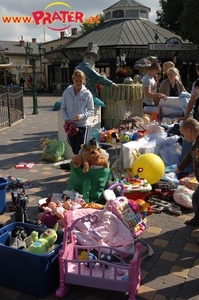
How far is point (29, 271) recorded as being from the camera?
268 centimetres

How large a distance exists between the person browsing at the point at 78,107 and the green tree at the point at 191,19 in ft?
69.3

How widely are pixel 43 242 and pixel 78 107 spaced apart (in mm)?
2883

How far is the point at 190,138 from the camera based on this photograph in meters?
3.61

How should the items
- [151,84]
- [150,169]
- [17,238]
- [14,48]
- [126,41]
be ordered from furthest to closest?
1. [14,48]
2. [126,41]
3. [151,84]
4. [150,169]
5. [17,238]

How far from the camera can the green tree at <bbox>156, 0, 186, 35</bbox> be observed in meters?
29.6

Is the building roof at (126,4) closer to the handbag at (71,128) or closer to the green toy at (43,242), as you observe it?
the handbag at (71,128)

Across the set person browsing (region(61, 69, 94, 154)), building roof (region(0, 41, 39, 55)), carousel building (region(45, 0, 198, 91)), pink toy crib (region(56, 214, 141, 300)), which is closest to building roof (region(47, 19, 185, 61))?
carousel building (region(45, 0, 198, 91))

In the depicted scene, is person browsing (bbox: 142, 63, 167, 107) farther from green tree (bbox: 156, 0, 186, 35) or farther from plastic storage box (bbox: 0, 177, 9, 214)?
green tree (bbox: 156, 0, 186, 35)

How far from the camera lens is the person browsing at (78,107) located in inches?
207

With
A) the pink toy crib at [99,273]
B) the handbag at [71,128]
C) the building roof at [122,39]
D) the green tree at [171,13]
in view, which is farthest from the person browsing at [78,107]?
the green tree at [171,13]

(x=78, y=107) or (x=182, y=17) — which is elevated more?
(x=182, y=17)

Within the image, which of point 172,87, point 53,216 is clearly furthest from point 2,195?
point 172,87

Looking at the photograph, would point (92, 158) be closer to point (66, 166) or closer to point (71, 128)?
point (71, 128)

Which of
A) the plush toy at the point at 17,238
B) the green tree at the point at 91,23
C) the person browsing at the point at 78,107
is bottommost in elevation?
the plush toy at the point at 17,238
